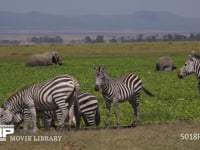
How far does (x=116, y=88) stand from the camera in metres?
16.1

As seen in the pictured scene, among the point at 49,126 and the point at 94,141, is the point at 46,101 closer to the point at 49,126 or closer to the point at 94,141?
the point at 49,126

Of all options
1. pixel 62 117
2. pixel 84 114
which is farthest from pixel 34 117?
pixel 84 114

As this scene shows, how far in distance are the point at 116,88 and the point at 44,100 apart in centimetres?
208

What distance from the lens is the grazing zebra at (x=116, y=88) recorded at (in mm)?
15641

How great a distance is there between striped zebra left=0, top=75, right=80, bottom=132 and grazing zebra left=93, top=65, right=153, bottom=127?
81cm

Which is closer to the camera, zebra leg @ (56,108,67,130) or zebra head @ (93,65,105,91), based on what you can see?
zebra leg @ (56,108,67,130)

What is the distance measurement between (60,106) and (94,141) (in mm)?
1897

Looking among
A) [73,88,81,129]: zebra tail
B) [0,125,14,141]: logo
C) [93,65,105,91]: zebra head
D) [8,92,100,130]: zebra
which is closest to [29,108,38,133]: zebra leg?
[8,92,100,130]: zebra

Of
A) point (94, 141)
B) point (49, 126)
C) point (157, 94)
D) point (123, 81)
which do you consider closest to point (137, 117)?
point (123, 81)

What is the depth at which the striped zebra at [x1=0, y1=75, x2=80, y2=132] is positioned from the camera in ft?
48.8

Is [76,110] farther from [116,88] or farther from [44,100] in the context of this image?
[116,88]

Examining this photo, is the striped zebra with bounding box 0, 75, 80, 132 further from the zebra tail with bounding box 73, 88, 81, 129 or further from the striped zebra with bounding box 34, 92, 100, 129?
the striped zebra with bounding box 34, 92, 100, 129

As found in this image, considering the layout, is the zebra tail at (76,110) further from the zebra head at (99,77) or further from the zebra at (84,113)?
the zebra head at (99,77)

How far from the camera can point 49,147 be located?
1276cm
